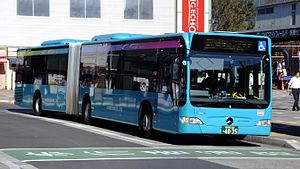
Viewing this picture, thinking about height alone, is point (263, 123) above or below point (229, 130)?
above

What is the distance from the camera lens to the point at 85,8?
55.8 metres

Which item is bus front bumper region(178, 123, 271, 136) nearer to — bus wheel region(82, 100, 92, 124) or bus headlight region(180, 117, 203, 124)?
bus headlight region(180, 117, 203, 124)

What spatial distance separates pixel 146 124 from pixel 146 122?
0.19ft

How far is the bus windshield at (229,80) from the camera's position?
52.5ft

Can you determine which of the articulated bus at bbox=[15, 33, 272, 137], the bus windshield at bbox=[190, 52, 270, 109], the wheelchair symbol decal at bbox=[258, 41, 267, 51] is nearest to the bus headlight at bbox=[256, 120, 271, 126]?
the articulated bus at bbox=[15, 33, 272, 137]

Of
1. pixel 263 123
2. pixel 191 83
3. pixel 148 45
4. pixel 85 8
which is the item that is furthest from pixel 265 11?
pixel 191 83

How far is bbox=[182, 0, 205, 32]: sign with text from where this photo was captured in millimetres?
43728

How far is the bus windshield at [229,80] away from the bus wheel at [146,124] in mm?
2302

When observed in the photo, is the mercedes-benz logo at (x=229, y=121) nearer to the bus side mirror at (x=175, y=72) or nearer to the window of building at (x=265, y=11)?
the bus side mirror at (x=175, y=72)

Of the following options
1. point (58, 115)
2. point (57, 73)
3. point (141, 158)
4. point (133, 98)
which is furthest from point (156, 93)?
point (58, 115)

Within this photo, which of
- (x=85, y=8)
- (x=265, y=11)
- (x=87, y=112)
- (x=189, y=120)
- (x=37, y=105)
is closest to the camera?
(x=189, y=120)

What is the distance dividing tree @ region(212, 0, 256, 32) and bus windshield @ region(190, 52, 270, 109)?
54.9 meters

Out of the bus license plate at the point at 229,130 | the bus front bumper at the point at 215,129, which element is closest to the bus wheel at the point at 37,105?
the bus front bumper at the point at 215,129

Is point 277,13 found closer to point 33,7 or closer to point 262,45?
point 33,7
